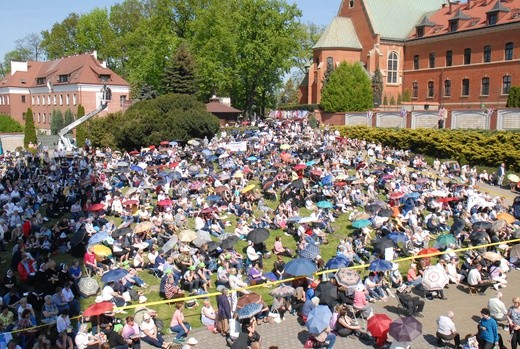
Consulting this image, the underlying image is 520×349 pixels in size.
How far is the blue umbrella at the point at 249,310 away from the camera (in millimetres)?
12648

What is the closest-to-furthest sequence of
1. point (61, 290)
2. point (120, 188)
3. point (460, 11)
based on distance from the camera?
point (61, 290) < point (120, 188) < point (460, 11)

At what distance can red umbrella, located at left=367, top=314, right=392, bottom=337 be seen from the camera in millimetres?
12430

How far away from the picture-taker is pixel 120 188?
2736 centimetres

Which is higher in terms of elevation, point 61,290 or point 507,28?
point 507,28

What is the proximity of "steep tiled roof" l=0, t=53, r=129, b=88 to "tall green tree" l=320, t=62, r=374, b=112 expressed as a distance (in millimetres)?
32808

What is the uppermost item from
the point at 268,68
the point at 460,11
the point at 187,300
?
the point at 460,11

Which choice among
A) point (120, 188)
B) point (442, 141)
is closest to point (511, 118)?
point (442, 141)

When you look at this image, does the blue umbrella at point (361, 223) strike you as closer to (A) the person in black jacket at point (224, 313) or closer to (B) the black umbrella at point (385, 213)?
(B) the black umbrella at point (385, 213)

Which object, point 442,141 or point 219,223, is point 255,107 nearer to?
point 442,141

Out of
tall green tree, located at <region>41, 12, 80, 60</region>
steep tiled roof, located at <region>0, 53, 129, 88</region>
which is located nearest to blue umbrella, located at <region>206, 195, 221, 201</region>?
steep tiled roof, located at <region>0, 53, 129, 88</region>

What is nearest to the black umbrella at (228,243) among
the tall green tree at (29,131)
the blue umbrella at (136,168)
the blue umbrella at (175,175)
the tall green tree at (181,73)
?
the blue umbrella at (175,175)

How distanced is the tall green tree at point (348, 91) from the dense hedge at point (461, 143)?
11.4 metres

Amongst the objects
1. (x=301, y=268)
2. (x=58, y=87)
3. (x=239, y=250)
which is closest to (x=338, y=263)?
(x=301, y=268)

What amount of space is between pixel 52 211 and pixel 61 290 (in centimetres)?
1147
